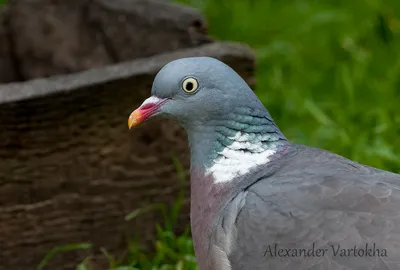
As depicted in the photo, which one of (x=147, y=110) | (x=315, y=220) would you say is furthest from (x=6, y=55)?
(x=315, y=220)

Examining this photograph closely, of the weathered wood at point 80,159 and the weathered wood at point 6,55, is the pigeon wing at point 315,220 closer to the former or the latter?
the weathered wood at point 80,159

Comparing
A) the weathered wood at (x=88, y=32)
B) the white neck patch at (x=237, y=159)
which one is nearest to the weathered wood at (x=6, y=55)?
the weathered wood at (x=88, y=32)

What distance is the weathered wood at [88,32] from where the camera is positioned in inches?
139

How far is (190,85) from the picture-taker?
7.45 ft

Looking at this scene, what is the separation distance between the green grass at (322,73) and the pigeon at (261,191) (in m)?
0.78

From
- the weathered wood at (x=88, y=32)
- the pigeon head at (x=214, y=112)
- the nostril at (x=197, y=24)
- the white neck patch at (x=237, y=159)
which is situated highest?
the weathered wood at (x=88, y=32)

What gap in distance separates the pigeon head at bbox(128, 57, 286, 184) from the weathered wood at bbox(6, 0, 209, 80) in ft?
3.89

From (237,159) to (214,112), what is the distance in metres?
0.14

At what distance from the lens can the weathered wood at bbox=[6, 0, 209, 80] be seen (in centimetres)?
354

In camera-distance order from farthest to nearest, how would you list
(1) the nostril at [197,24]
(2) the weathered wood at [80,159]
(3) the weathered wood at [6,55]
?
1. (3) the weathered wood at [6,55]
2. (1) the nostril at [197,24]
3. (2) the weathered wood at [80,159]

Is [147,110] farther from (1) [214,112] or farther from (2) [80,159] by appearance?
(2) [80,159]

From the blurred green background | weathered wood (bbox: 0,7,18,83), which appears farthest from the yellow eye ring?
weathered wood (bbox: 0,7,18,83)

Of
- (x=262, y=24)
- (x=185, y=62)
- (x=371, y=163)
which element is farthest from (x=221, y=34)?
(x=185, y=62)

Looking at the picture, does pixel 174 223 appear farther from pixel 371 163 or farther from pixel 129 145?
pixel 371 163
